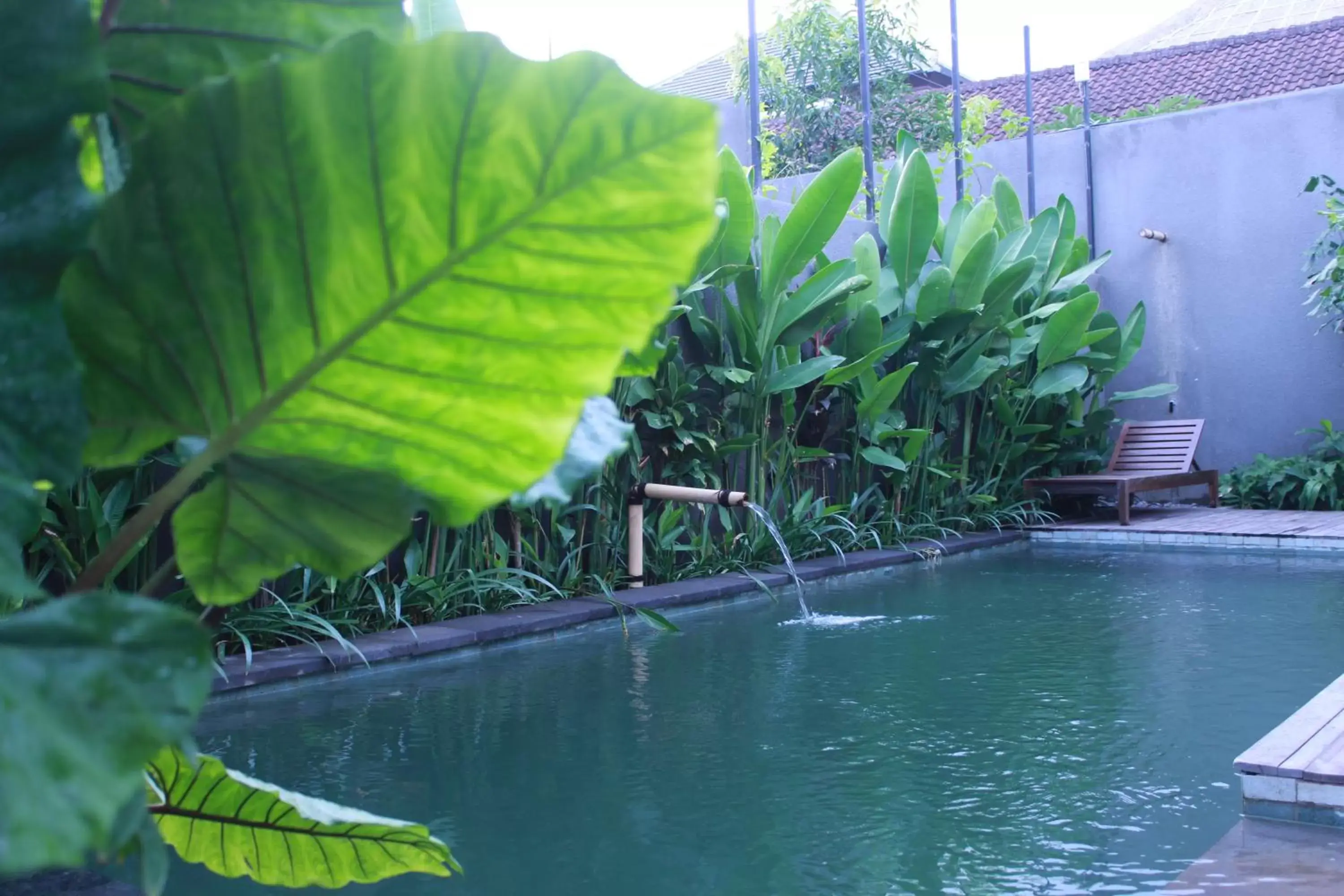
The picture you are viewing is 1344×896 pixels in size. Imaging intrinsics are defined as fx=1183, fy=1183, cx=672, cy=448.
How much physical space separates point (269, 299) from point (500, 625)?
168 inches

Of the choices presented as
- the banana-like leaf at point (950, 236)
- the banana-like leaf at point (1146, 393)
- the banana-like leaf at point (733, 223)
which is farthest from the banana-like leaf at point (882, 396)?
the banana-like leaf at point (1146, 393)

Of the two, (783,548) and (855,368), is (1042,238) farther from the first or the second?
(783,548)

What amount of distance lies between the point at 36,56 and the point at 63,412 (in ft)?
0.36

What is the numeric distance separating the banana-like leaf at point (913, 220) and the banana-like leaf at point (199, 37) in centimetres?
701

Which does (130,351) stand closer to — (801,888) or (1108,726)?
(801,888)

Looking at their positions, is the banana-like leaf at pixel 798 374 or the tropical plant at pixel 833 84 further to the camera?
the tropical plant at pixel 833 84

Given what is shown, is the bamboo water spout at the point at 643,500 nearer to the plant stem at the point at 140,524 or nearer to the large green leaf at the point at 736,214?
the large green leaf at the point at 736,214

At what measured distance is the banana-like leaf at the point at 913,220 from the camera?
7.26m

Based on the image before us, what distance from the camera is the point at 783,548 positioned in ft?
18.1

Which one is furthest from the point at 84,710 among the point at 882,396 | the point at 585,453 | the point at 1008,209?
the point at 1008,209

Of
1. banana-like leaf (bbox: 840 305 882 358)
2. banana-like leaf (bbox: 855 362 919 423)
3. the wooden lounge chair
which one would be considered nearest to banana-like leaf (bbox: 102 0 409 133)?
banana-like leaf (bbox: 855 362 919 423)

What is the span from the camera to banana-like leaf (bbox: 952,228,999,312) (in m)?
7.27

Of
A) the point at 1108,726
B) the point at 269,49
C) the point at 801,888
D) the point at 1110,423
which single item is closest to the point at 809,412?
the point at 1110,423

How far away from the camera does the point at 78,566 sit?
11.0 ft
